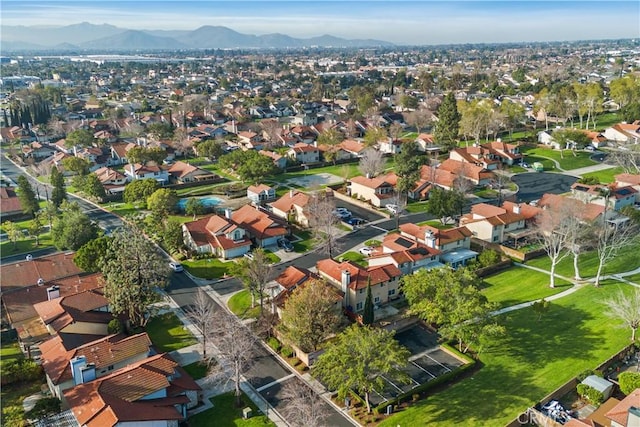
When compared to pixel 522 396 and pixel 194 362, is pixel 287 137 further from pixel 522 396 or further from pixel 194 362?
pixel 522 396

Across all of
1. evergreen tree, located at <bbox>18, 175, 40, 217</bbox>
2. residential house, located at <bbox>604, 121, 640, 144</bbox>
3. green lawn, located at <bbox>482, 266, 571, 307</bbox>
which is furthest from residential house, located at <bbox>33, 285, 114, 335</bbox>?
residential house, located at <bbox>604, 121, 640, 144</bbox>

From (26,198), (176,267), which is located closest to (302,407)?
(176,267)

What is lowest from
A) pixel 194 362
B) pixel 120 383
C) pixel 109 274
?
pixel 194 362

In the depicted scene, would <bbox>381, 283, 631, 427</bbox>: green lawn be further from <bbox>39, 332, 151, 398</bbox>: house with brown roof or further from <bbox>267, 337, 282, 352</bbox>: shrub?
<bbox>39, 332, 151, 398</bbox>: house with brown roof

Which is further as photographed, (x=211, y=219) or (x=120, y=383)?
(x=211, y=219)

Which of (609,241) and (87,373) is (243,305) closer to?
(87,373)

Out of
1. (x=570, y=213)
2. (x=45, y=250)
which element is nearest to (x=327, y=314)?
(x=570, y=213)
